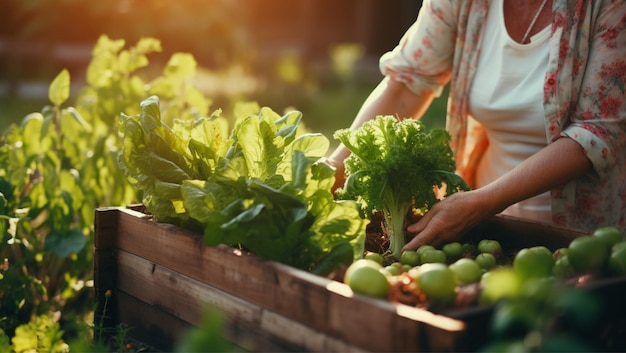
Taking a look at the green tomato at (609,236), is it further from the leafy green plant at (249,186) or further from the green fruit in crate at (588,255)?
the leafy green plant at (249,186)

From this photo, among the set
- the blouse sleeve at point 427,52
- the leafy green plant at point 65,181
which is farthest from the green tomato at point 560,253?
the leafy green plant at point 65,181

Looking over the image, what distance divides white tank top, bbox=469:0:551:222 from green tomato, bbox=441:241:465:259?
2.34 feet

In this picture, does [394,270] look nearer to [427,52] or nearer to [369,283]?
[369,283]

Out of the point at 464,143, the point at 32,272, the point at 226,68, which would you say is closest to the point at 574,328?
the point at 464,143

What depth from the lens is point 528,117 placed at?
267cm

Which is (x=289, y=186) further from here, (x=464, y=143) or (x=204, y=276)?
(x=464, y=143)

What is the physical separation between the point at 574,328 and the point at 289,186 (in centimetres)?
67

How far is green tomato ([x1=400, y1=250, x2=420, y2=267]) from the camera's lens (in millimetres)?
2035

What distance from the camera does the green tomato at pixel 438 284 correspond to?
1536 mm

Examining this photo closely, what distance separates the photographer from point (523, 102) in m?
2.65

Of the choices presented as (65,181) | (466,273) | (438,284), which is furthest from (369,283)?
(65,181)

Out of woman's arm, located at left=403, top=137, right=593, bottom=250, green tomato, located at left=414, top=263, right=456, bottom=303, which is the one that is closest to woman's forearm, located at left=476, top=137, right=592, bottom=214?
woman's arm, located at left=403, top=137, right=593, bottom=250

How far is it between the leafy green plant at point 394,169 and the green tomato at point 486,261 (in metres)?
0.27

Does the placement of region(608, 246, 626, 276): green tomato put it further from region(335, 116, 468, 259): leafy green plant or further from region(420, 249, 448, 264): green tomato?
region(335, 116, 468, 259): leafy green plant
